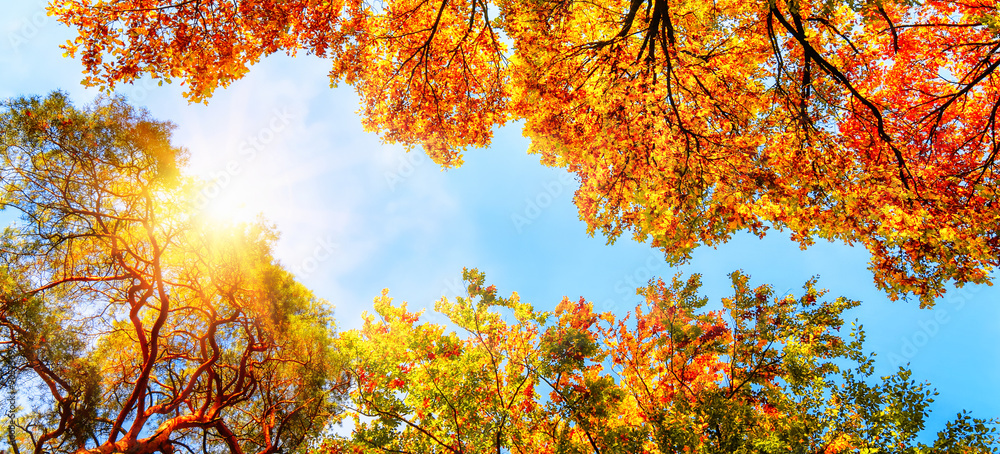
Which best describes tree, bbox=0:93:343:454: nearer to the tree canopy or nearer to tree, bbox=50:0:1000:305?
the tree canopy

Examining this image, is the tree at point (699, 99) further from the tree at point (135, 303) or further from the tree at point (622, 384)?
the tree at point (135, 303)

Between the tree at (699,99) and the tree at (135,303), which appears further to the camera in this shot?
the tree at (135,303)

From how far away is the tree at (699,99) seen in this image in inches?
229

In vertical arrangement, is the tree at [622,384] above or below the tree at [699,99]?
below

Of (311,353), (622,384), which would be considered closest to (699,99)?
(622,384)

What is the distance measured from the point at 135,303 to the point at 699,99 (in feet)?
47.0

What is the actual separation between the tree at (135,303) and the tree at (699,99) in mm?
6183

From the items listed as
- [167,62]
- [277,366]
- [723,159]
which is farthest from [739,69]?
[277,366]

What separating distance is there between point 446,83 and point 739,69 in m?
5.84

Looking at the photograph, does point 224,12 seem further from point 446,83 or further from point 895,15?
point 895,15

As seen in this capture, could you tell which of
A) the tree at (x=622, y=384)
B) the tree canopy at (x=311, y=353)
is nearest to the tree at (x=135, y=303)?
the tree canopy at (x=311, y=353)

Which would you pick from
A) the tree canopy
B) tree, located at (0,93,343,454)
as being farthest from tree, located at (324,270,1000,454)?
tree, located at (0,93,343,454)

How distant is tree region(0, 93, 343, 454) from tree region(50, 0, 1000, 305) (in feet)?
20.3

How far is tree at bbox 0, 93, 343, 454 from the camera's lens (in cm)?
862
